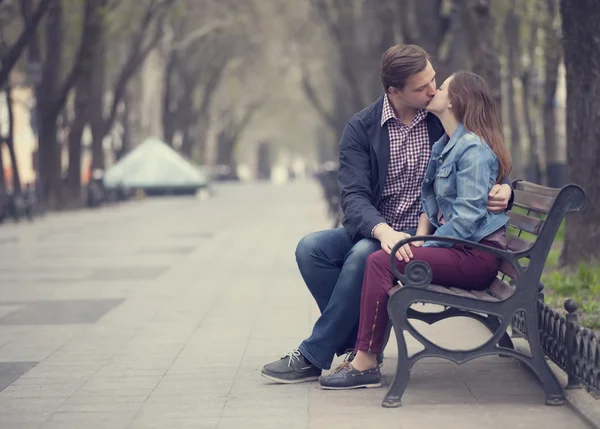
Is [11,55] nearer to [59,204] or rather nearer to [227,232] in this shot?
[227,232]

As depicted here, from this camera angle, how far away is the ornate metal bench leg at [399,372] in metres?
5.95

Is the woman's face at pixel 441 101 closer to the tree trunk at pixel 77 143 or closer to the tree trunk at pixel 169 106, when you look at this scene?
the tree trunk at pixel 77 143

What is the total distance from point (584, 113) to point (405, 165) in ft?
15.4

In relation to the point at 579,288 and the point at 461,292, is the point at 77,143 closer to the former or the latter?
the point at 579,288

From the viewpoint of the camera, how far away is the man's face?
21.1 ft

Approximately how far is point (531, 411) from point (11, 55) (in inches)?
766

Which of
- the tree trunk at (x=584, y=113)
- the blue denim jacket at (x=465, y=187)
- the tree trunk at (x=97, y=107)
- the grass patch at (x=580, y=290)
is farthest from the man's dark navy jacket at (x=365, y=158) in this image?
the tree trunk at (x=97, y=107)

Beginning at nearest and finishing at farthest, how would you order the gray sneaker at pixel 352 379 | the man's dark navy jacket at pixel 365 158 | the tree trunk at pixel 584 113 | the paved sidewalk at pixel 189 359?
the paved sidewalk at pixel 189 359, the gray sneaker at pixel 352 379, the man's dark navy jacket at pixel 365 158, the tree trunk at pixel 584 113

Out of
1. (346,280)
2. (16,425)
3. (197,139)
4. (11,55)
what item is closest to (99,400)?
(16,425)

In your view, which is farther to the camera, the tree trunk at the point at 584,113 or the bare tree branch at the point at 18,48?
the bare tree branch at the point at 18,48

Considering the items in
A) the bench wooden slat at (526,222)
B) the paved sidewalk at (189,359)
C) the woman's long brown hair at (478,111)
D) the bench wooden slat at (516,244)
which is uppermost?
the woman's long brown hair at (478,111)

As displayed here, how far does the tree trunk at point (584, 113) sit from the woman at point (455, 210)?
4799mm

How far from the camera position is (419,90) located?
647 cm

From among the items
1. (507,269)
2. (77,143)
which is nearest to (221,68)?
(77,143)
